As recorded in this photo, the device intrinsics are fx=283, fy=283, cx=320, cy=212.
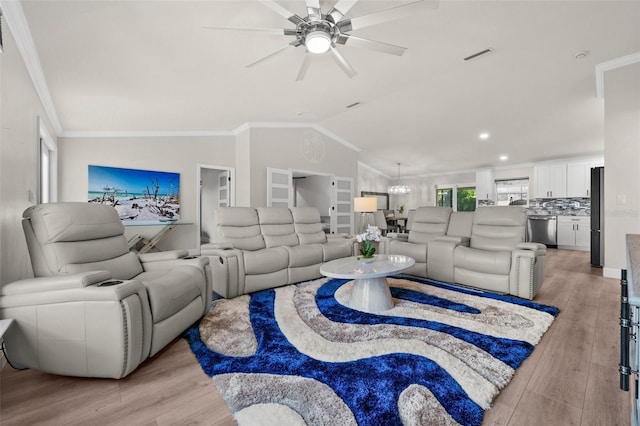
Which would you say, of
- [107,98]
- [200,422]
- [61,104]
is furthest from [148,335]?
[61,104]

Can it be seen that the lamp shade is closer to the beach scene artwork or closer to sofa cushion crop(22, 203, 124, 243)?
the beach scene artwork

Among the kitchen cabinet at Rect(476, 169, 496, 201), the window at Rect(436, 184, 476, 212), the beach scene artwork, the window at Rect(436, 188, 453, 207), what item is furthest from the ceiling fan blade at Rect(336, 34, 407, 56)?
the window at Rect(436, 188, 453, 207)

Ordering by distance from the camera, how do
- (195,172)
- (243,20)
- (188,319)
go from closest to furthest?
(188,319)
(243,20)
(195,172)

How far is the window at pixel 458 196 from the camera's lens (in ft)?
29.5

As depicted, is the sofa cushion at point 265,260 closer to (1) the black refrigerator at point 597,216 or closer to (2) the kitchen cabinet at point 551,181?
(1) the black refrigerator at point 597,216

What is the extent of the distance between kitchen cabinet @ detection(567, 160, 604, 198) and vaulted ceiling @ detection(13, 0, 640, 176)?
58 cm

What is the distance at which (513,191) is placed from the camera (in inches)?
313

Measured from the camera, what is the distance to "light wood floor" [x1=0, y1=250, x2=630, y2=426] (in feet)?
4.35

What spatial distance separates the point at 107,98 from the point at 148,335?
11.5 feet

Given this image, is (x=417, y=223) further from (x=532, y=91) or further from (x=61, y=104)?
(x=61, y=104)

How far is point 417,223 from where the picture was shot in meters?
4.42

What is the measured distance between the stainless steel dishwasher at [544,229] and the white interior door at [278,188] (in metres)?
6.01

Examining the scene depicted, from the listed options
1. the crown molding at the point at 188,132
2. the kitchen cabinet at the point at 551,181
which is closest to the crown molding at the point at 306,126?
the crown molding at the point at 188,132

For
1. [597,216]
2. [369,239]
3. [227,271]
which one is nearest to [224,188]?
[227,271]
